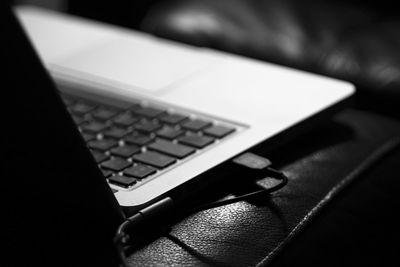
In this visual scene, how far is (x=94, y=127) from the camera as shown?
2.04 ft

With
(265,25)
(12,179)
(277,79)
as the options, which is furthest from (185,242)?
(265,25)

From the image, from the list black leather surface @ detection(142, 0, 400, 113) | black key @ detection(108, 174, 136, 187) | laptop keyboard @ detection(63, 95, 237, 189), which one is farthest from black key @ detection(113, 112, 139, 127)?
black leather surface @ detection(142, 0, 400, 113)

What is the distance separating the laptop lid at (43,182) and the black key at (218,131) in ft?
0.52

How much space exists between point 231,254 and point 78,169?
13 centimetres

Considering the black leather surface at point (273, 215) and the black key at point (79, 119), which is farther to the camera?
the black key at point (79, 119)

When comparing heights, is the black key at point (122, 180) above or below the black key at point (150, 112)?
below

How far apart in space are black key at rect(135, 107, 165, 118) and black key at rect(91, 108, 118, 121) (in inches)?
1.0

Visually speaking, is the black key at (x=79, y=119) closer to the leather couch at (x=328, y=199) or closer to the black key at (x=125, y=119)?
the black key at (x=125, y=119)

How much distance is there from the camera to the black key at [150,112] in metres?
0.64

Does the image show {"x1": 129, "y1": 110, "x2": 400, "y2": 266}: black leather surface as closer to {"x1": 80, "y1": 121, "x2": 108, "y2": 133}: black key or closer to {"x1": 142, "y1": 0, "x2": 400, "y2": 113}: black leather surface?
{"x1": 80, "y1": 121, "x2": 108, "y2": 133}: black key

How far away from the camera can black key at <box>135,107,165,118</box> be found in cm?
64

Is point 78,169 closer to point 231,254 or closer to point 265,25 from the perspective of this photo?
point 231,254

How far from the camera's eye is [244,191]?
1.85 feet

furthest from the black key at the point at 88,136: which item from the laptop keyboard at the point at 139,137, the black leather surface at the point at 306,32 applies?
the black leather surface at the point at 306,32
